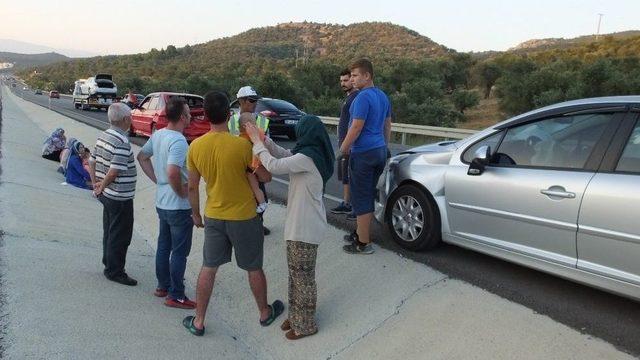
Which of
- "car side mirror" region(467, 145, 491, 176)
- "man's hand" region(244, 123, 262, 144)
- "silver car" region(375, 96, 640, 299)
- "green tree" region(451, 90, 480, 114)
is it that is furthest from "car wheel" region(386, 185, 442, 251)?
"green tree" region(451, 90, 480, 114)

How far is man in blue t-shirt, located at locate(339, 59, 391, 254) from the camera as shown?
4844 millimetres

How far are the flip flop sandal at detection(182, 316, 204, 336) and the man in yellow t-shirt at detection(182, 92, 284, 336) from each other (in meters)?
0.22

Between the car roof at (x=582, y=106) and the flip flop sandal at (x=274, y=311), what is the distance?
2572 mm

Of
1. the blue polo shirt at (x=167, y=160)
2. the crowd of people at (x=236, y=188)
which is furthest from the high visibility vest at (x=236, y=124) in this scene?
the blue polo shirt at (x=167, y=160)

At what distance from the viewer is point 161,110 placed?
15086 mm

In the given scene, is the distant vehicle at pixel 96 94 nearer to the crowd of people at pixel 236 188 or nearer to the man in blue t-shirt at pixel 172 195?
the crowd of people at pixel 236 188

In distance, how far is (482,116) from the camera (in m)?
32.2

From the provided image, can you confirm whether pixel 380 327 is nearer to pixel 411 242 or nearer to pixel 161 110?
pixel 411 242

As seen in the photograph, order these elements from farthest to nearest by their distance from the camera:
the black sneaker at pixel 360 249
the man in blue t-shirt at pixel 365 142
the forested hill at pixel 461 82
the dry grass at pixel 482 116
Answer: the dry grass at pixel 482 116
the forested hill at pixel 461 82
the black sneaker at pixel 360 249
the man in blue t-shirt at pixel 365 142

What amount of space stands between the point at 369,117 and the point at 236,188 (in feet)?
6.13

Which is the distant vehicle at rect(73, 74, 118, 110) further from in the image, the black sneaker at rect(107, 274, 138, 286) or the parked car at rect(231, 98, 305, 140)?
the black sneaker at rect(107, 274, 138, 286)

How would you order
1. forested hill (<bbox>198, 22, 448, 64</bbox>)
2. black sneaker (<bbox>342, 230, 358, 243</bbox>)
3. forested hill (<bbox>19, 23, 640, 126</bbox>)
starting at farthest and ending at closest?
forested hill (<bbox>198, 22, 448, 64</bbox>)
forested hill (<bbox>19, 23, 640, 126</bbox>)
black sneaker (<bbox>342, 230, 358, 243</bbox>)

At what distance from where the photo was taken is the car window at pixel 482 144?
15.5ft

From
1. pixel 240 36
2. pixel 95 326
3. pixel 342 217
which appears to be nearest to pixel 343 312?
pixel 95 326
